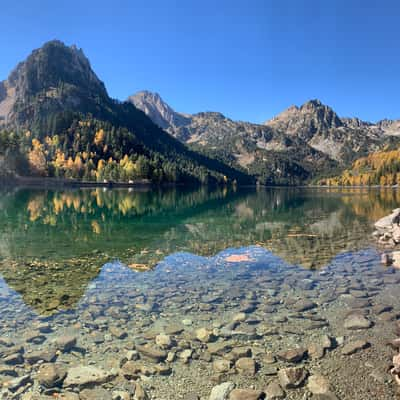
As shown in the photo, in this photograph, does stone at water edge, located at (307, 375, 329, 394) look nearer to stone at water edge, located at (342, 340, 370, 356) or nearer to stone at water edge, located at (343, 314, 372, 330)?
stone at water edge, located at (342, 340, 370, 356)

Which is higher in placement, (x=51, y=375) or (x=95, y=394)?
(x=51, y=375)

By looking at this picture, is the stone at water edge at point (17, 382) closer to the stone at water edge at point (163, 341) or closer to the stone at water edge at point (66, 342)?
the stone at water edge at point (66, 342)

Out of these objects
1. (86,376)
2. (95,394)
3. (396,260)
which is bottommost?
(95,394)

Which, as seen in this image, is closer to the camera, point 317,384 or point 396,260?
point 317,384

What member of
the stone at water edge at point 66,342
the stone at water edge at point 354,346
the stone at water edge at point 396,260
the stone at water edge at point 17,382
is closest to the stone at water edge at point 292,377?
the stone at water edge at point 354,346

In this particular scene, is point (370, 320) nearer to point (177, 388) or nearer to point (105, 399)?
point (177, 388)

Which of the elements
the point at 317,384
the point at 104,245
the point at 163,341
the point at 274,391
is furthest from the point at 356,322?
the point at 104,245

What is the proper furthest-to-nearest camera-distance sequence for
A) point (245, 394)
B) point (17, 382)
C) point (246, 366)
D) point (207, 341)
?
point (207, 341) → point (246, 366) → point (17, 382) → point (245, 394)

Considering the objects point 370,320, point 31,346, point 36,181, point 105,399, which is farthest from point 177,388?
point 36,181

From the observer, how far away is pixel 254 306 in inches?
596

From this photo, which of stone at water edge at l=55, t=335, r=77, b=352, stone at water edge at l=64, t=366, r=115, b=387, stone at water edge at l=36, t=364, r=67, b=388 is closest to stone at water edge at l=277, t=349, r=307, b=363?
stone at water edge at l=64, t=366, r=115, b=387

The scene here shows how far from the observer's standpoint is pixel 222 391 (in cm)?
890

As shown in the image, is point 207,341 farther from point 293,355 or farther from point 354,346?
point 354,346

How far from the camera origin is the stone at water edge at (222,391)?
8695 mm
